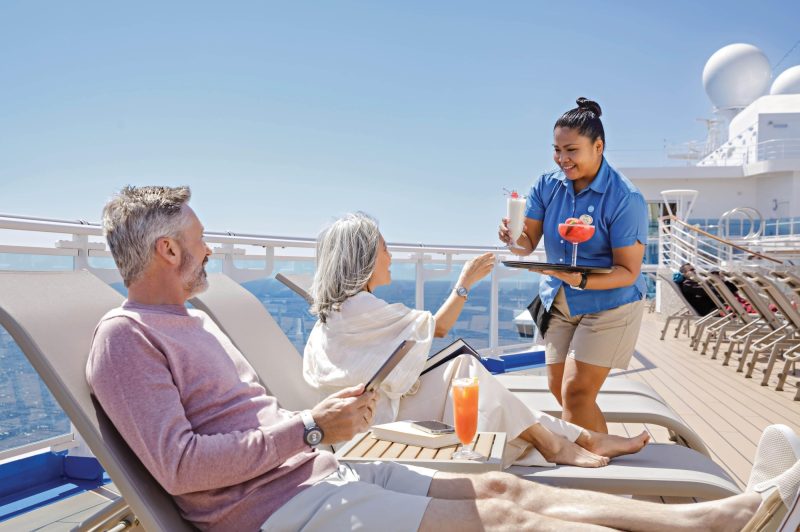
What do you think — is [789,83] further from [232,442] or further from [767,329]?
[232,442]

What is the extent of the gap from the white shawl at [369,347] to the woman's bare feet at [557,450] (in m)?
0.42

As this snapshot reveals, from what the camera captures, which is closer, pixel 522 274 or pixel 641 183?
pixel 522 274

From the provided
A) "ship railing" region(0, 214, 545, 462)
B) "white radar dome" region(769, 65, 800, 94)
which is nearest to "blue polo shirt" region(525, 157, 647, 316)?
"ship railing" region(0, 214, 545, 462)

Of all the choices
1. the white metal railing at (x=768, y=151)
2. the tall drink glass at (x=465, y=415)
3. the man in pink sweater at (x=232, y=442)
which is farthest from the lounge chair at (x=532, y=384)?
the white metal railing at (x=768, y=151)

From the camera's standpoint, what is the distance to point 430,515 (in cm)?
134

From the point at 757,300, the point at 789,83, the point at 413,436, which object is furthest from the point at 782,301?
the point at 789,83

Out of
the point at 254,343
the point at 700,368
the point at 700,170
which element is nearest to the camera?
the point at 254,343

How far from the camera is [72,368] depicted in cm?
138

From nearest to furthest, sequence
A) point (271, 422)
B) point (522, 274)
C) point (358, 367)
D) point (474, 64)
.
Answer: point (271, 422), point (358, 367), point (522, 274), point (474, 64)

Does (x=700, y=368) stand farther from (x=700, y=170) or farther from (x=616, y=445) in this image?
(x=700, y=170)

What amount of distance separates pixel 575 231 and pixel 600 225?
14 cm

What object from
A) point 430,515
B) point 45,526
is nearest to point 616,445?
point 430,515

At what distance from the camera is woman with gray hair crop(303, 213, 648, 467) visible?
2088 millimetres

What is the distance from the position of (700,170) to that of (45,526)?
2353 cm
